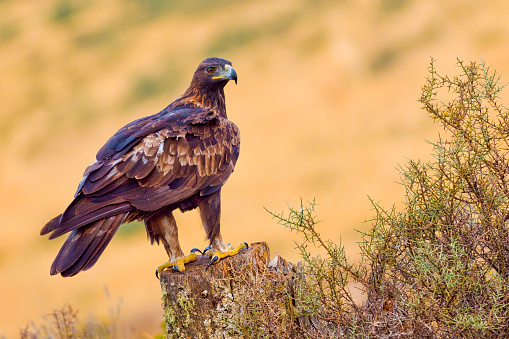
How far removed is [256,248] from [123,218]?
1064 mm

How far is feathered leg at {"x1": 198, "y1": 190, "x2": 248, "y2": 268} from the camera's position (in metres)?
4.94

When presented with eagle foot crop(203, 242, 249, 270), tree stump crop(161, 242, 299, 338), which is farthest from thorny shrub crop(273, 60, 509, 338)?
eagle foot crop(203, 242, 249, 270)

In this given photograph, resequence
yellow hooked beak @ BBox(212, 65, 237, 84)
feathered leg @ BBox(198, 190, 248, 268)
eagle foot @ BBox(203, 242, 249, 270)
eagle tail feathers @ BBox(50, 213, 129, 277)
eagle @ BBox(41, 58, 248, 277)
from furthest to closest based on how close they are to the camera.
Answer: yellow hooked beak @ BBox(212, 65, 237, 84) → feathered leg @ BBox(198, 190, 248, 268) → eagle foot @ BBox(203, 242, 249, 270) → eagle @ BBox(41, 58, 248, 277) → eagle tail feathers @ BBox(50, 213, 129, 277)

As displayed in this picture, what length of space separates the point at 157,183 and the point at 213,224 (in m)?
0.61

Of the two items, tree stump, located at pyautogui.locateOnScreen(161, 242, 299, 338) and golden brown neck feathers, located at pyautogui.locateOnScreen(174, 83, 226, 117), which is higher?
golden brown neck feathers, located at pyautogui.locateOnScreen(174, 83, 226, 117)

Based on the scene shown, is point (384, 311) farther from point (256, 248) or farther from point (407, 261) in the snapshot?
point (256, 248)

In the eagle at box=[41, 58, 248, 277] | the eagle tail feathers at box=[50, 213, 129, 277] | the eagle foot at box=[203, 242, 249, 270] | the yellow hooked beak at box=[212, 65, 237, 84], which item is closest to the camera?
the eagle tail feathers at box=[50, 213, 129, 277]

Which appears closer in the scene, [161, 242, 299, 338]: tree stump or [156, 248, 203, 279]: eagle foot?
[161, 242, 299, 338]: tree stump

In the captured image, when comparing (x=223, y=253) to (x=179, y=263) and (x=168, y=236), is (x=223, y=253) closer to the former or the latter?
(x=179, y=263)

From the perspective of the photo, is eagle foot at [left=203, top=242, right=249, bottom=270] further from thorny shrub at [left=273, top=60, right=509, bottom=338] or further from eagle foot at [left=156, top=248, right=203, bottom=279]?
thorny shrub at [left=273, top=60, right=509, bottom=338]

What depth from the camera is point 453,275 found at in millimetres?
3221

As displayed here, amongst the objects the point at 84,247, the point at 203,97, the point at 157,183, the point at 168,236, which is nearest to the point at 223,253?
the point at 168,236

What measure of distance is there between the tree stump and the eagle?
0.25 meters

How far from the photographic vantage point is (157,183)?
15.4 ft
